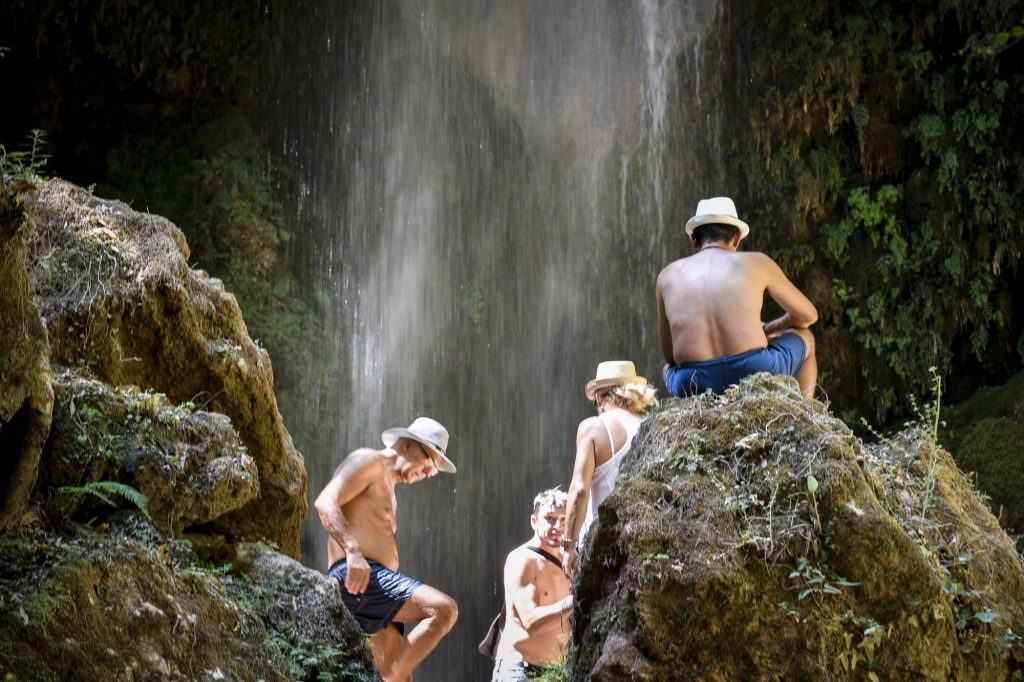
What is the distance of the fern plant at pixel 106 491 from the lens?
3926 mm

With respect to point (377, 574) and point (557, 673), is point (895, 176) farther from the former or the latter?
point (557, 673)

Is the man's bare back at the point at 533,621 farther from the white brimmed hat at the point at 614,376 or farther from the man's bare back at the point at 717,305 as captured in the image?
the man's bare back at the point at 717,305

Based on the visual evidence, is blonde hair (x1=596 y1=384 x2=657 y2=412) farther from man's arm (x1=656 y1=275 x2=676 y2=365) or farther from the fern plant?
the fern plant

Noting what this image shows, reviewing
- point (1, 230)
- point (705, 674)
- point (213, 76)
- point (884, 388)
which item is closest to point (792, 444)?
point (705, 674)

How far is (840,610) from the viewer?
370cm

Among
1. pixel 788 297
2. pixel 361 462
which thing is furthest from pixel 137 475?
pixel 788 297

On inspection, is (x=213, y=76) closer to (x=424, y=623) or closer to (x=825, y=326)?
(x=825, y=326)

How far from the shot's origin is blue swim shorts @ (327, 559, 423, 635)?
6.27m

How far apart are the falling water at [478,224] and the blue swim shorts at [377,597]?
7.05 metres

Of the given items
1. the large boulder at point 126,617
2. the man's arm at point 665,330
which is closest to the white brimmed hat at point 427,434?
the man's arm at point 665,330

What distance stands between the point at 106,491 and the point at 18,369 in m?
0.86

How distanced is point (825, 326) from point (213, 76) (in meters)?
8.66

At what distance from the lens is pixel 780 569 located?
12.5ft

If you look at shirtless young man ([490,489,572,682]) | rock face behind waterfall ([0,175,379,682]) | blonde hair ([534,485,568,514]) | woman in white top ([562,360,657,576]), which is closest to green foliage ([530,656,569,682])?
rock face behind waterfall ([0,175,379,682])
